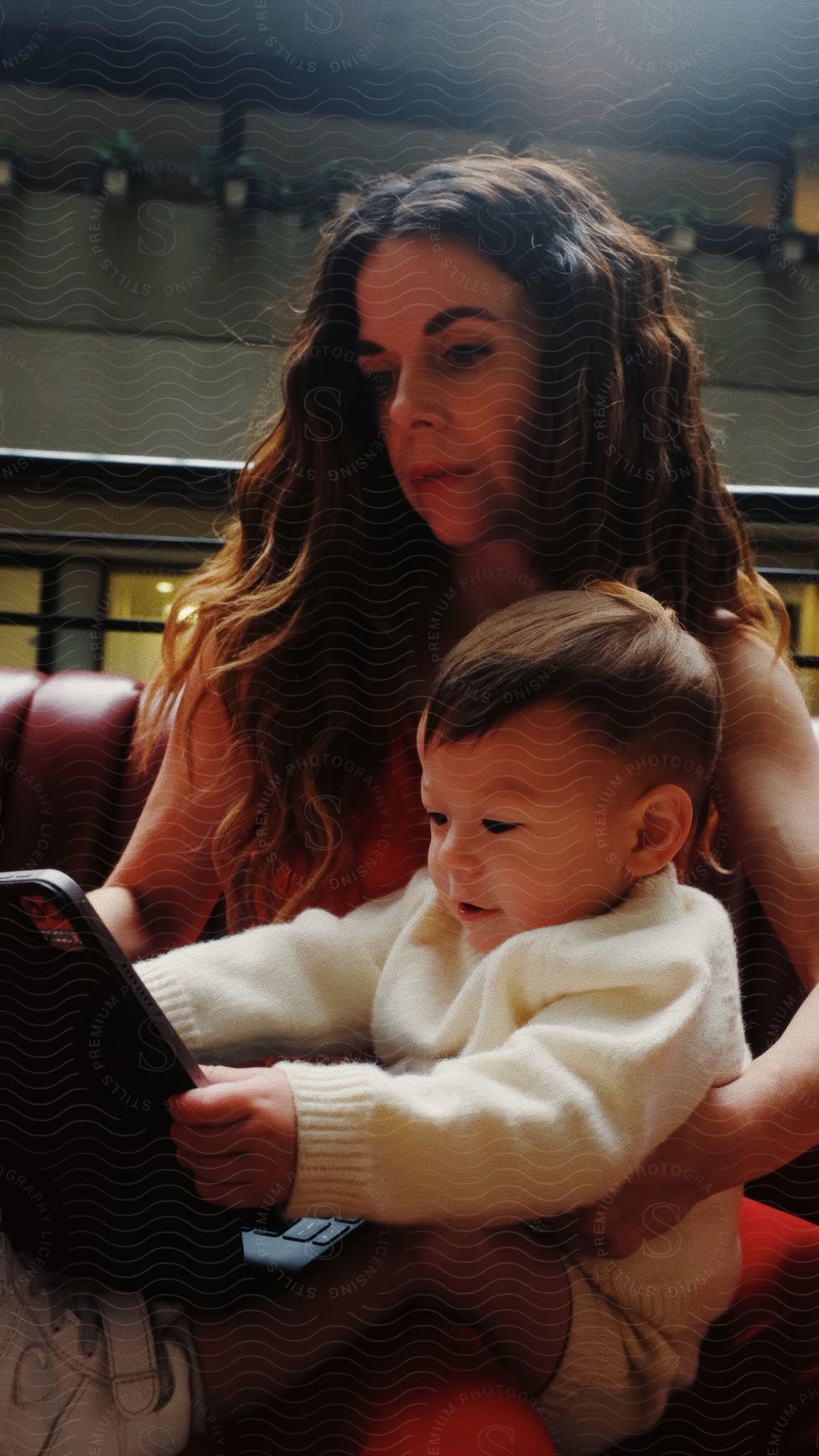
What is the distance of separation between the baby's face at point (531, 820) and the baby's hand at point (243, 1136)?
0.11 m

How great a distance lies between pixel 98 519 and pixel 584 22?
0.37 meters

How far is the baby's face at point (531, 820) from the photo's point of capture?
51 cm

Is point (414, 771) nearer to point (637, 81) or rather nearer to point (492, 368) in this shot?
point (492, 368)

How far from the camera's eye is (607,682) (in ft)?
1.68

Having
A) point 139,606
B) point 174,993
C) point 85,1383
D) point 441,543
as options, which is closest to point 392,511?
point 441,543

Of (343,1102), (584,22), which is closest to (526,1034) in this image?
(343,1102)

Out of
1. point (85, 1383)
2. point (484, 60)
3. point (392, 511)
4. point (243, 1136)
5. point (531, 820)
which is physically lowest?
point (85, 1383)

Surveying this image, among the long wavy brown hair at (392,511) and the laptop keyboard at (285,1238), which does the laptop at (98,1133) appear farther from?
the long wavy brown hair at (392,511)

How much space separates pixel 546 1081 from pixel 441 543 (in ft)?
0.86

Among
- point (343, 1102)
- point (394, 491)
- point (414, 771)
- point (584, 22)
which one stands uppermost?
point (584, 22)

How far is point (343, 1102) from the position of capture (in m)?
0.51

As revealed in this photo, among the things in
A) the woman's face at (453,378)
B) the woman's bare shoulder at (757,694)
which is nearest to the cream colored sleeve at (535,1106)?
the woman's bare shoulder at (757,694)

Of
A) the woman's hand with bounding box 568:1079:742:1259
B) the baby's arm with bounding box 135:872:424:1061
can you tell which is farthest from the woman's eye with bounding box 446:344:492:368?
the woman's hand with bounding box 568:1079:742:1259

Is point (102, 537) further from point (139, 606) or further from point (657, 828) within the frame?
point (657, 828)
